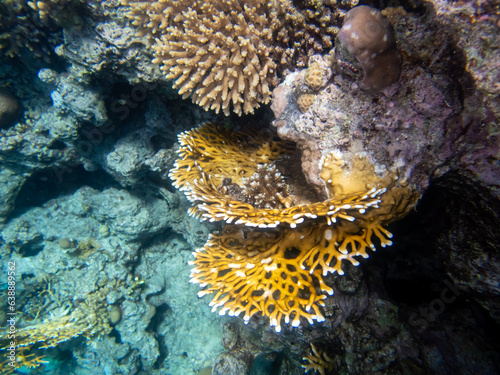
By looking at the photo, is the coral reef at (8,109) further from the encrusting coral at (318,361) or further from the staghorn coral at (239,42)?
the encrusting coral at (318,361)

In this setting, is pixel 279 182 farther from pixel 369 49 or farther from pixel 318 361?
pixel 318 361

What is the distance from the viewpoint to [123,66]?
154 inches

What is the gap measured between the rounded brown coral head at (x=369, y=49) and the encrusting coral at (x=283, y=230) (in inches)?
29.4

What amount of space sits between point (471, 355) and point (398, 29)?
12.4 feet

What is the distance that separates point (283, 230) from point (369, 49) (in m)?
1.89

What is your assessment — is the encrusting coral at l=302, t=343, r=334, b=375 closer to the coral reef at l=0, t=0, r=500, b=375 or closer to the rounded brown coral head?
the coral reef at l=0, t=0, r=500, b=375

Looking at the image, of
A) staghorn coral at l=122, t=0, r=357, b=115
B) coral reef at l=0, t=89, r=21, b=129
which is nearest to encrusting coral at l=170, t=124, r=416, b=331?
staghorn coral at l=122, t=0, r=357, b=115

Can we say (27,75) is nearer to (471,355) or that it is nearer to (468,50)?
(468,50)

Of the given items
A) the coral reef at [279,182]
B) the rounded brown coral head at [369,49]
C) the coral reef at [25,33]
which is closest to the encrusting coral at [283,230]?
the coral reef at [279,182]

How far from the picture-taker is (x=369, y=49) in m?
2.19

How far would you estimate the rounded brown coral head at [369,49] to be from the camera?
216cm

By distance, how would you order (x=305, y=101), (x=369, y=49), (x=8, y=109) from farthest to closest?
1. (x=8, y=109)
2. (x=305, y=101)
3. (x=369, y=49)

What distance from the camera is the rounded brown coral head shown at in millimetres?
2156

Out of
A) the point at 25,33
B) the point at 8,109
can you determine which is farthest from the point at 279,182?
the point at 8,109
